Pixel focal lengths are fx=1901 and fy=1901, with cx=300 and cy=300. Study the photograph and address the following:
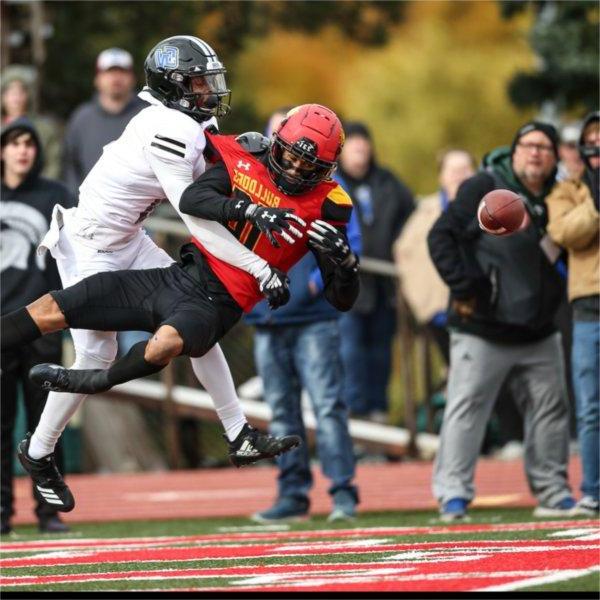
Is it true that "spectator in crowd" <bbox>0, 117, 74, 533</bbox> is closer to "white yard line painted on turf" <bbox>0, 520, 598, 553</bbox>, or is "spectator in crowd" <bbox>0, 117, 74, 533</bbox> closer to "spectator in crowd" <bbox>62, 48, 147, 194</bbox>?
"white yard line painted on turf" <bbox>0, 520, 598, 553</bbox>

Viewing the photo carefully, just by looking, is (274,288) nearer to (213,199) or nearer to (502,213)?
(213,199)

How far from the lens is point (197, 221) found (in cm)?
902

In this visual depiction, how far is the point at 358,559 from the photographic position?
834 centimetres

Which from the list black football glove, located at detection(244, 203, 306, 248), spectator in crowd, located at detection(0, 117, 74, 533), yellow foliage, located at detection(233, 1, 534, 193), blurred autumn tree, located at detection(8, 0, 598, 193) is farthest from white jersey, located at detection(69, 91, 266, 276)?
yellow foliage, located at detection(233, 1, 534, 193)

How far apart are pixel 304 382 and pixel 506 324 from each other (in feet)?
4.35

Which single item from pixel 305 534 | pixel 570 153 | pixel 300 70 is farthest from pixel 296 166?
pixel 300 70

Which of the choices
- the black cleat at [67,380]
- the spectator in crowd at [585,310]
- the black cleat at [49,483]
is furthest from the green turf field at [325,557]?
the black cleat at [67,380]

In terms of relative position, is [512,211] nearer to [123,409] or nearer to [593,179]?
[593,179]

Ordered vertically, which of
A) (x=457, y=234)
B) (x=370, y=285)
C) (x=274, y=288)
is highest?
(x=274, y=288)

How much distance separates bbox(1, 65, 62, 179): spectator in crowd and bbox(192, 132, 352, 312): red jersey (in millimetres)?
4326

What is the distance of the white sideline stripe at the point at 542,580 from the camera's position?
701 centimetres

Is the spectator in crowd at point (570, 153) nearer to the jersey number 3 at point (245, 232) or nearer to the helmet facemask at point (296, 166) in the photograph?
the helmet facemask at point (296, 166)

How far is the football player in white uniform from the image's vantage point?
29.5 ft

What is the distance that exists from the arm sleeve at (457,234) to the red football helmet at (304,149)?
2.11 meters
